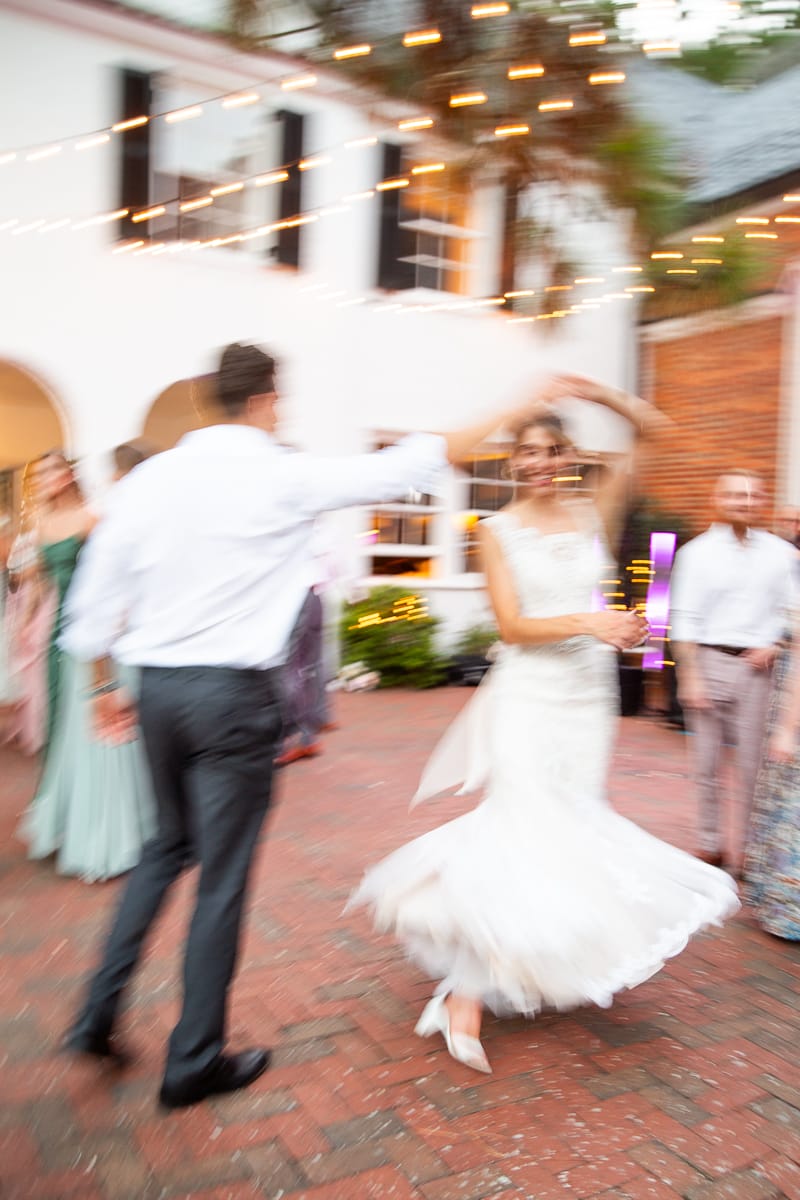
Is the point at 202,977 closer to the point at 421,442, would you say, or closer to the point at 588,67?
the point at 421,442

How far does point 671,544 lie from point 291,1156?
24.6 feet

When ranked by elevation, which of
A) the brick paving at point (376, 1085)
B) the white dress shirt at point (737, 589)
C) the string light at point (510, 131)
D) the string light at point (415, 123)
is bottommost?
the brick paving at point (376, 1085)

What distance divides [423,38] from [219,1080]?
95.4 inches

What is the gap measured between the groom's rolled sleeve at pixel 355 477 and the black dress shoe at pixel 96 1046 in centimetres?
152

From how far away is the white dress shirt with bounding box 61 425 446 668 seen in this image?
7.98ft

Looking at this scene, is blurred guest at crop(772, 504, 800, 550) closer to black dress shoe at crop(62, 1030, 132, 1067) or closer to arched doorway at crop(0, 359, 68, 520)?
black dress shoe at crop(62, 1030, 132, 1067)

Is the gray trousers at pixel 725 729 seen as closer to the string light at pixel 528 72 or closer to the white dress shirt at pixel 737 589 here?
the white dress shirt at pixel 737 589

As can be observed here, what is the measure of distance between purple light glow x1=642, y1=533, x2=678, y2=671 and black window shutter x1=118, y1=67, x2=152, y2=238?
18.0ft

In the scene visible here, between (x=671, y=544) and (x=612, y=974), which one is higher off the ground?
(x=671, y=544)

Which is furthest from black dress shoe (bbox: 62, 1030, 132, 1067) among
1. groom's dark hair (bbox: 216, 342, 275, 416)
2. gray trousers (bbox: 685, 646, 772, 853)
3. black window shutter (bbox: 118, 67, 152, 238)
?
black window shutter (bbox: 118, 67, 152, 238)

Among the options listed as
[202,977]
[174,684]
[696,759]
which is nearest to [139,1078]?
[202,977]

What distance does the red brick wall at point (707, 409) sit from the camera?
998cm

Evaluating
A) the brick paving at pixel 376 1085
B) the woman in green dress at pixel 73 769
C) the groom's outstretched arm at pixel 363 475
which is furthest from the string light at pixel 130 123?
the brick paving at pixel 376 1085

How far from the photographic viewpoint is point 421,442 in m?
2.52
